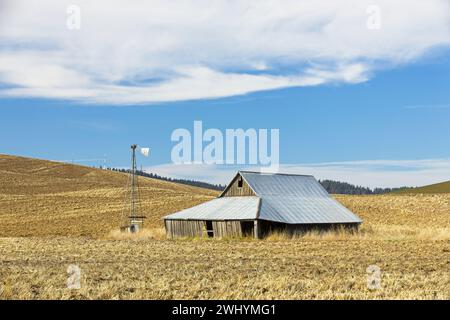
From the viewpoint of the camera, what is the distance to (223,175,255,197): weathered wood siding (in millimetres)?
51875

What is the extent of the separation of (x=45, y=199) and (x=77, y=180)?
22.2m

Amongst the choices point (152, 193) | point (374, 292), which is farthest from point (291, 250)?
point (152, 193)

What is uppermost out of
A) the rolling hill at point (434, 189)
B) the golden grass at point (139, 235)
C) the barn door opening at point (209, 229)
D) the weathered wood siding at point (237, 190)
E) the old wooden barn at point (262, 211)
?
the rolling hill at point (434, 189)

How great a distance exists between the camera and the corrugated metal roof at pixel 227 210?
46.7m

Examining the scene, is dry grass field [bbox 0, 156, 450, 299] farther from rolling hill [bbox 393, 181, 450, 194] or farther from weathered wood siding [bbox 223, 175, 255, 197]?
rolling hill [bbox 393, 181, 450, 194]

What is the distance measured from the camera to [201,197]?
3447 inches

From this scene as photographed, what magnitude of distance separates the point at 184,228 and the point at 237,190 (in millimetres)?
5715

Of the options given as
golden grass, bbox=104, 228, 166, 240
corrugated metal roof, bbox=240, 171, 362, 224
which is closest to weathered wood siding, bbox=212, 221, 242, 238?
corrugated metal roof, bbox=240, 171, 362, 224

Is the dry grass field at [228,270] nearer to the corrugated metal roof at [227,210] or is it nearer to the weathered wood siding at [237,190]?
the corrugated metal roof at [227,210]

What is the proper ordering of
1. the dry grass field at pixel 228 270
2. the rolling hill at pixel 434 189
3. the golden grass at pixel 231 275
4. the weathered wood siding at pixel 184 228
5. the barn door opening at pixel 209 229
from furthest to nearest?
the rolling hill at pixel 434 189, the weathered wood siding at pixel 184 228, the barn door opening at pixel 209 229, the dry grass field at pixel 228 270, the golden grass at pixel 231 275

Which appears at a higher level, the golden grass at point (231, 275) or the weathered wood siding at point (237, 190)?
the weathered wood siding at point (237, 190)

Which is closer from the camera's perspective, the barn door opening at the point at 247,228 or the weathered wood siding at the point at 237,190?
the barn door opening at the point at 247,228

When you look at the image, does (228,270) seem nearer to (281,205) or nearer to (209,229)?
(209,229)

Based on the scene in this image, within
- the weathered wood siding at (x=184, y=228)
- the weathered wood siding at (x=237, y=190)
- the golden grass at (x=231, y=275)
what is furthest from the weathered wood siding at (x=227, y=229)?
the golden grass at (x=231, y=275)
